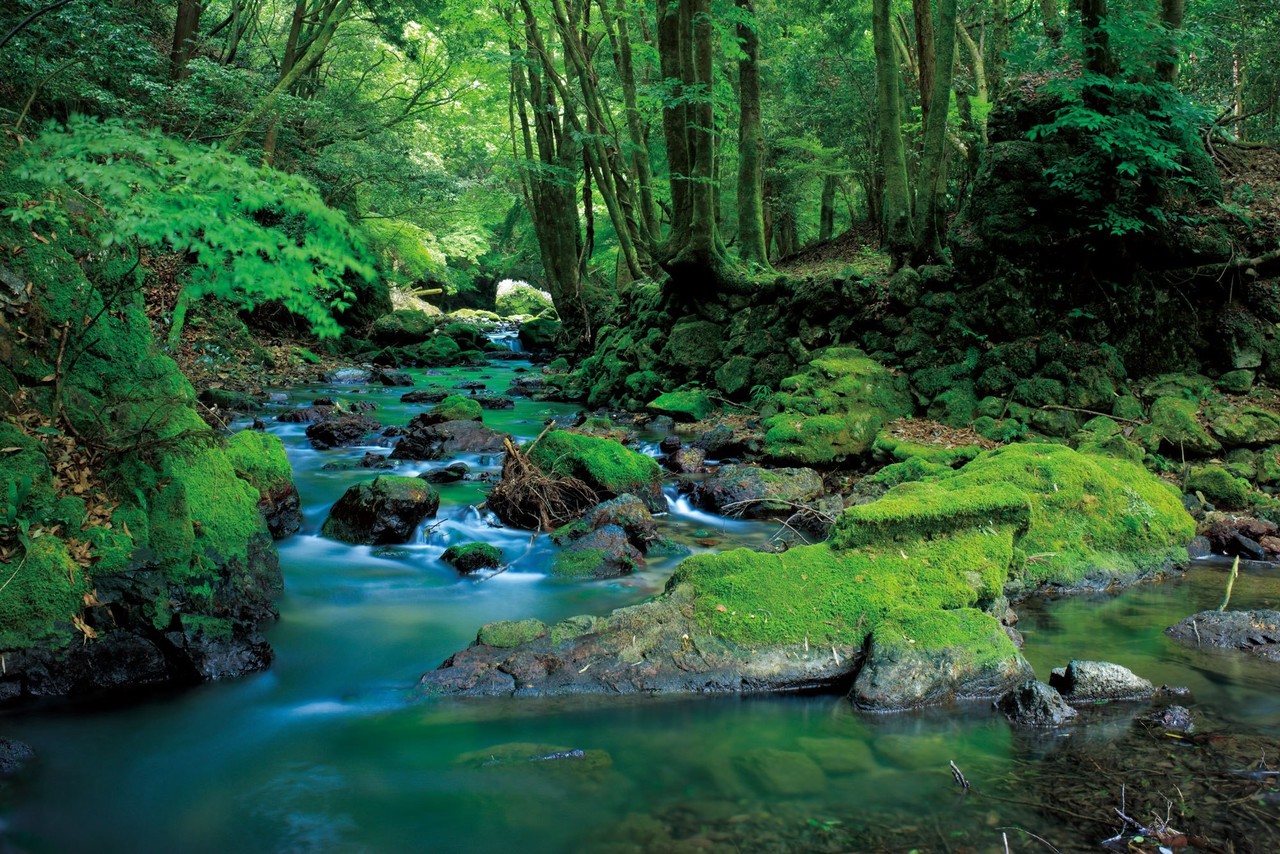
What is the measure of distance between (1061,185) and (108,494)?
1027 cm

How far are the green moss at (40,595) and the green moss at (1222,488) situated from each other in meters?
9.76

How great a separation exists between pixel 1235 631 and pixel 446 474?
7627mm

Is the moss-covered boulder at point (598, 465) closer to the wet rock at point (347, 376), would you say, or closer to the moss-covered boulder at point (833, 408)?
the moss-covered boulder at point (833, 408)

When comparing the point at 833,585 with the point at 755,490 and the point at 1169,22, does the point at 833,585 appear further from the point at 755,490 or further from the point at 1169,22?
the point at 1169,22

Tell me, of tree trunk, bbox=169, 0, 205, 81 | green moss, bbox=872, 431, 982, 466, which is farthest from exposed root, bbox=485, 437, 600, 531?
tree trunk, bbox=169, 0, 205, 81

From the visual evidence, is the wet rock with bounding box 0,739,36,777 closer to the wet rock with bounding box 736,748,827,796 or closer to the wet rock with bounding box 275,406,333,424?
the wet rock with bounding box 736,748,827,796

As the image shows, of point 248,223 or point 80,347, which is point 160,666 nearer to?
point 80,347

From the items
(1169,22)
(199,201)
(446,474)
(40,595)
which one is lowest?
(446,474)

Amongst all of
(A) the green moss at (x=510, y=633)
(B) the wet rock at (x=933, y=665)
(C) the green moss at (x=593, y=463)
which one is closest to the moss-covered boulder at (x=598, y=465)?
(C) the green moss at (x=593, y=463)

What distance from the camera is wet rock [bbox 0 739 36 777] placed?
3.73 metres

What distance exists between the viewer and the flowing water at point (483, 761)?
3506mm

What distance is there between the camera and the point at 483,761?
3.96m

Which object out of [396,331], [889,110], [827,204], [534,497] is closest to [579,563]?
[534,497]

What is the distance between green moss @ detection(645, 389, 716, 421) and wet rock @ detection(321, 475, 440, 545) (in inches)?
233
